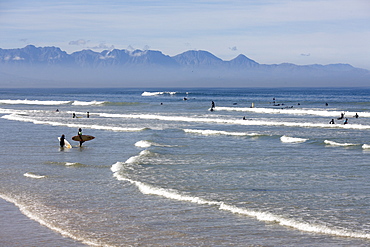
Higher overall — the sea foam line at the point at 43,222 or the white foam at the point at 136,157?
the white foam at the point at 136,157

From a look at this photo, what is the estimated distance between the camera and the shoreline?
10.7m

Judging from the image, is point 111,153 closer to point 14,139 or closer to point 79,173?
point 79,173

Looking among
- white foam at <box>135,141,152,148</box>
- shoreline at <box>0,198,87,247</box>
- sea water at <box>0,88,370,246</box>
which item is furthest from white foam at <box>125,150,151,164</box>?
shoreline at <box>0,198,87,247</box>

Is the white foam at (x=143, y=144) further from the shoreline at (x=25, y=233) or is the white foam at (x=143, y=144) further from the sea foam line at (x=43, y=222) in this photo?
the shoreline at (x=25, y=233)

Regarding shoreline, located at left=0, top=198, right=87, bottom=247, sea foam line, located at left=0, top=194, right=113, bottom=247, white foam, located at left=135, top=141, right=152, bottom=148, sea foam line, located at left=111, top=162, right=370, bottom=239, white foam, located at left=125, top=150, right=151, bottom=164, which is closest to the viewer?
shoreline, located at left=0, top=198, right=87, bottom=247

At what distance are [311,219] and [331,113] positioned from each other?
51.6 m

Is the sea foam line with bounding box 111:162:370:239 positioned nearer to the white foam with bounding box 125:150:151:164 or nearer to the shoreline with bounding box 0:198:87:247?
the white foam with bounding box 125:150:151:164

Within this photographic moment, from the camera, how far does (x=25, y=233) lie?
1141 centimetres

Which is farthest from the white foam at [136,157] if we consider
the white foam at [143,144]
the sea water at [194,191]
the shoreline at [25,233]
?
the shoreline at [25,233]

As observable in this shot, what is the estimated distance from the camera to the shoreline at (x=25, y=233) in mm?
10711

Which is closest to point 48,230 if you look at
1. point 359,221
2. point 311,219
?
point 311,219

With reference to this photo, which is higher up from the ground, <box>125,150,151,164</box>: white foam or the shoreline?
<box>125,150,151,164</box>: white foam

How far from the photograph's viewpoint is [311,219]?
40.5 feet

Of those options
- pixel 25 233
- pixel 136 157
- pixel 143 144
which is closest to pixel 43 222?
pixel 25 233
